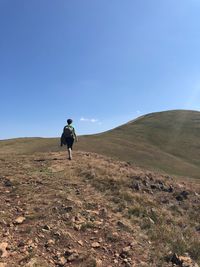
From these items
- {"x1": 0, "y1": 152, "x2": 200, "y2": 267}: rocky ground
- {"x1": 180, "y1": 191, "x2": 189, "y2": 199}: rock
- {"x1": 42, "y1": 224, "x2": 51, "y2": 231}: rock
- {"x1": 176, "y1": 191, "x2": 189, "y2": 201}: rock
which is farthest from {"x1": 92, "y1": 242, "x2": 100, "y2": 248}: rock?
{"x1": 180, "y1": 191, "x2": 189, "y2": 199}: rock

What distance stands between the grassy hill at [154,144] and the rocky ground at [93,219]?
125ft

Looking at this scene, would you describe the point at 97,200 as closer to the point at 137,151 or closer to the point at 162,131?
the point at 137,151

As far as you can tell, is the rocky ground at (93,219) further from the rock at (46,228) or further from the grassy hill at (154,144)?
the grassy hill at (154,144)

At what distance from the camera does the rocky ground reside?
9.28m

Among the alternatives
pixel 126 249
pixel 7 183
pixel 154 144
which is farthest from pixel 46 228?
pixel 154 144

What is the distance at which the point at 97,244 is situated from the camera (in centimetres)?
992

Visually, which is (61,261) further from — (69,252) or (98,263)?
(98,263)

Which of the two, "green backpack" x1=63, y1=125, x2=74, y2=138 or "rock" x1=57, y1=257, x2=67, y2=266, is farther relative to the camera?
"green backpack" x1=63, y1=125, x2=74, y2=138

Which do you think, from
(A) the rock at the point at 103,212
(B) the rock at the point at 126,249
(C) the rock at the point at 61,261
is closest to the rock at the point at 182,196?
(A) the rock at the point at 103,212

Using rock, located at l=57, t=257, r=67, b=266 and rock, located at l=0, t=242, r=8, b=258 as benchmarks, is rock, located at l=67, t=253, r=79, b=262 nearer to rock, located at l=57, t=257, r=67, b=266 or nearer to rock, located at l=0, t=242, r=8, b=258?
rock, located at l=57, t=257, r=67, b=266

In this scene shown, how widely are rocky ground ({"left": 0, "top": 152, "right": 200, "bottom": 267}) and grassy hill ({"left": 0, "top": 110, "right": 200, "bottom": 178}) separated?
38.0 meters

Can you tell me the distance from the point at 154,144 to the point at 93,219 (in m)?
83.8

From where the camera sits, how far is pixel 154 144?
309 ft

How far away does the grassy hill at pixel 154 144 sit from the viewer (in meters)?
64.4
